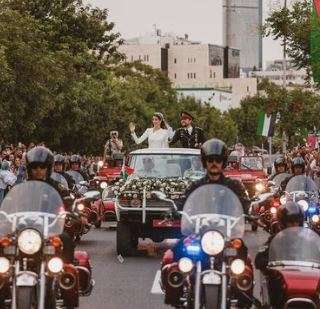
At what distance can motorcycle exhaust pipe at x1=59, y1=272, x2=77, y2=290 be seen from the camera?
30.2 ft

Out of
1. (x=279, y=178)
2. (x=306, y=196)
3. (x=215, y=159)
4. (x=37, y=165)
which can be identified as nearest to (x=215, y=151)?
(x=215, y=159)

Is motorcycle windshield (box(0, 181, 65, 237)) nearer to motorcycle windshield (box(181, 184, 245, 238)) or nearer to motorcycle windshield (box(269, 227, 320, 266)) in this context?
motorcycle windshield (box(181, 184, 245, 238))

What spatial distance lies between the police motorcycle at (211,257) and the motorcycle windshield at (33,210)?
1.02 metres

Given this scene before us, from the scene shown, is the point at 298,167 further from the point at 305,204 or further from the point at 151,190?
the point at 151,190

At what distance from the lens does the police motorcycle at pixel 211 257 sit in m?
8.75

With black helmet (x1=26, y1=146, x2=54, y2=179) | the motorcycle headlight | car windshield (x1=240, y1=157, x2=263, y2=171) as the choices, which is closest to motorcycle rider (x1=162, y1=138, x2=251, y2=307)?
black helmet (x1=26, y1=146, x2=54, y2=179)

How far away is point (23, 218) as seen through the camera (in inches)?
361

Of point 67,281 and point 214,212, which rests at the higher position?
point 214,212

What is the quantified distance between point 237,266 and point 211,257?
0.21 metres

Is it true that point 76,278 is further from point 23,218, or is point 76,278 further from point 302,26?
point 302,26

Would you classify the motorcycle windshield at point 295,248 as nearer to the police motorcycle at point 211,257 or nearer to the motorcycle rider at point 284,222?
the motorcycle rider at point 284,222

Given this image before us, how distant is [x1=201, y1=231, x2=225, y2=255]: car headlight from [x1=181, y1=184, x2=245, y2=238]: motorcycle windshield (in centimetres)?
22

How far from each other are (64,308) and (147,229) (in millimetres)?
8452

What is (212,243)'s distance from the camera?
8719 mm
